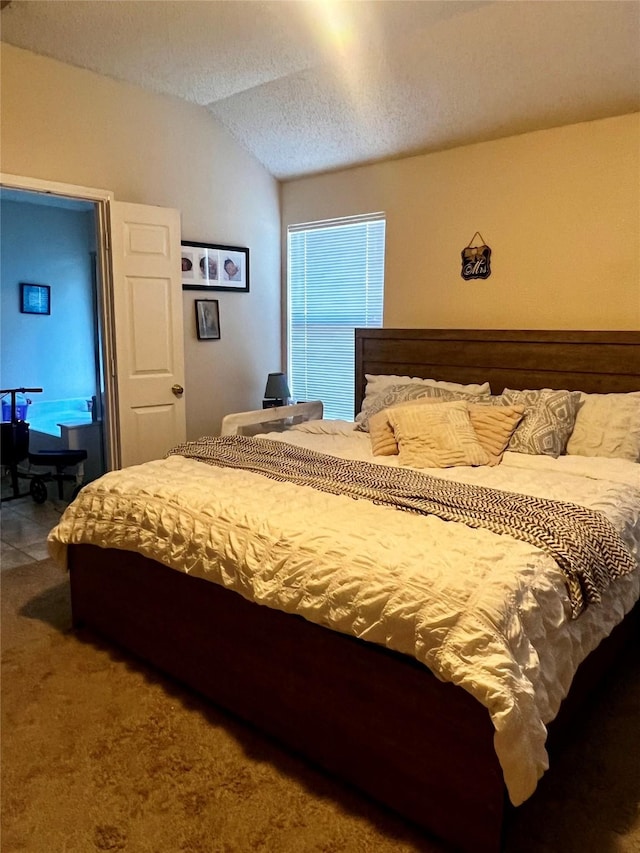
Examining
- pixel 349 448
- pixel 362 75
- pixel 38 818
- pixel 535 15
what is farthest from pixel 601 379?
pixel 38 818

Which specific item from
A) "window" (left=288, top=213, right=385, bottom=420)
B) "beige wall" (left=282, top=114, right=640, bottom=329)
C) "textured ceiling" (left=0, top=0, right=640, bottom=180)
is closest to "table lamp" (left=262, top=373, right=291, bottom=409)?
"window" (left=288, top=213, right=385, bottom=420)

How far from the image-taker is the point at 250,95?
3.86 meters

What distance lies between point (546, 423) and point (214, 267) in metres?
2.61

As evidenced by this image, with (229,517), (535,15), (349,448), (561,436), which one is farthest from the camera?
(349,448)

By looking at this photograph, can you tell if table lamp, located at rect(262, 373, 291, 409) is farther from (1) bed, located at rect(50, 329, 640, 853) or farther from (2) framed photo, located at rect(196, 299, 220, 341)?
(1) bed, located at rect(50, 329, 640, 853)

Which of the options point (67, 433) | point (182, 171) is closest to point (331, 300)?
point (182, 171)

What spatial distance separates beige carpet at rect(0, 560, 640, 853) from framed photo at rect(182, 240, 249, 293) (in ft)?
9.05

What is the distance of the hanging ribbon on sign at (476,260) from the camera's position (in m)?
3.71

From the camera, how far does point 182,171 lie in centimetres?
413

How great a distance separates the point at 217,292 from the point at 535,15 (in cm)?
258

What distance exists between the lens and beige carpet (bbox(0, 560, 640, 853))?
161 cm

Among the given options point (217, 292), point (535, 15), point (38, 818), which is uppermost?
point (535, 15)

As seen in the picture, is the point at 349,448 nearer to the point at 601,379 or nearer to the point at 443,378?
the point at 443,378

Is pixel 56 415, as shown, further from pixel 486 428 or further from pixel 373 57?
pixel 486 428
